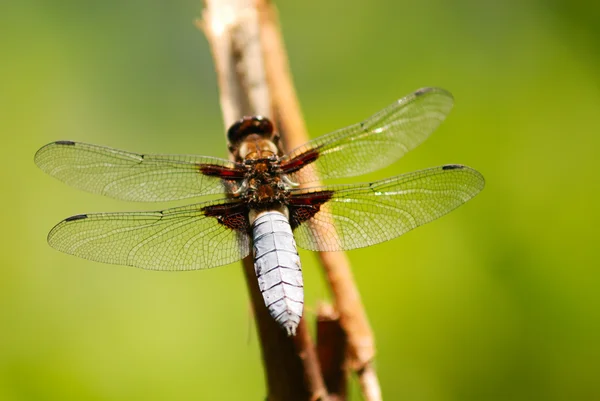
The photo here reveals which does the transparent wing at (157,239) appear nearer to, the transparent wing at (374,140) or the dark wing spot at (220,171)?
the dark wing spot at (220,171)

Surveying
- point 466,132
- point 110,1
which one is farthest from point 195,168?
point 110,1

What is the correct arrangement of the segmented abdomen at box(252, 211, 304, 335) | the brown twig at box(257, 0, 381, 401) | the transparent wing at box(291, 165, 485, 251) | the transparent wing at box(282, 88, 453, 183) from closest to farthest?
the segmented abdomen at box(252, 211, 304, 335)
the brown twig at box(257, 0, 381, 401)
the transparent wing at box(291, 165, 485, 251)
the transparent wing at box(282, 88, 453, 183)

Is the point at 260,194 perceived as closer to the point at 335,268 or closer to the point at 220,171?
the point at 220,171

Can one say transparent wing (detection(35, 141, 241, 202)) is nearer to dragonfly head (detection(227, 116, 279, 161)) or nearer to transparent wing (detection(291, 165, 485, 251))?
dragonfly head (detection(227, 116, 279, 161))

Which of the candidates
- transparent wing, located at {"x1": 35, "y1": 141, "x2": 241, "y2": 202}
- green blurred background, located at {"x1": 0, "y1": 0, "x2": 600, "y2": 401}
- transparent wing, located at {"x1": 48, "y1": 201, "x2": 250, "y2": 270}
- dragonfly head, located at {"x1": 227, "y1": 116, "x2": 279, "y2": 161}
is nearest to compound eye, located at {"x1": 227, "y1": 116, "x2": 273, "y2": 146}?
dragonfly head, located at {"x1": 227, "y1": 116, "x2": 279, "y2": 161}

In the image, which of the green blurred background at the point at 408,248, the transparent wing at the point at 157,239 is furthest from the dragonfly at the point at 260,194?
the green blurred background at the point at 408,248

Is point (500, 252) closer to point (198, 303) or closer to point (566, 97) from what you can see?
point (566, 97)
